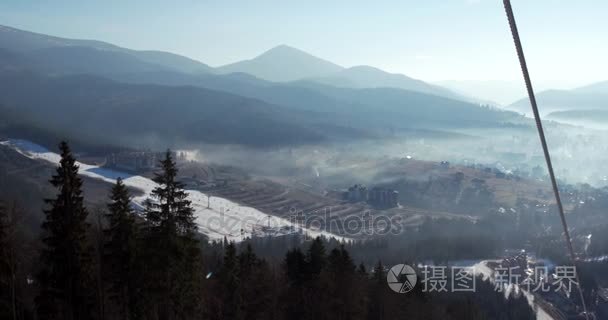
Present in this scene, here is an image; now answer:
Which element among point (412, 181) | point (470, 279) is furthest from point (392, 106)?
point (470, 279)

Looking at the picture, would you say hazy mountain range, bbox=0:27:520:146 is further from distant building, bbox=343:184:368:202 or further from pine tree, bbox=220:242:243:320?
pine tree, bbox=220:242:243:320

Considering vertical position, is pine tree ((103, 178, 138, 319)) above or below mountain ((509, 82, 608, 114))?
below

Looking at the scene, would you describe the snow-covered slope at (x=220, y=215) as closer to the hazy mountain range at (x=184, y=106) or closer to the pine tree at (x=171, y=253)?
the hazy mountain range at (x=184, y=106)

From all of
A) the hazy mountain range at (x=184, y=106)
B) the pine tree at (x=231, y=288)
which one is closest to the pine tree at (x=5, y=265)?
the pine tree at (x=231, y=288)

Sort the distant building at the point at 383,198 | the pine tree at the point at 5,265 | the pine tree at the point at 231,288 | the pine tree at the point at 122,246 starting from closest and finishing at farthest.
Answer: the pine tree at the point at 5,265 → the pine tree at the point at 122,246 → the pine tree at the point at 231,288 → the distant building at the point at 383,198

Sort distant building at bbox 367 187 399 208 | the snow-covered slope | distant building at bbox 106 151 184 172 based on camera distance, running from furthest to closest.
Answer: distant building at bbox 106 151 184 172, distant building at bbox 367 187 399 208, the snow-covered slope

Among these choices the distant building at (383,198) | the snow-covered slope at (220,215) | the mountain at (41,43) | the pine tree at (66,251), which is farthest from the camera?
the mountain at (41,43)

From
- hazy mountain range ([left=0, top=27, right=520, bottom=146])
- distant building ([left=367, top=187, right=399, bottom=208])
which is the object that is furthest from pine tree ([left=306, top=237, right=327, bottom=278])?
hazy mountain range ([left=0, top=27, right=520, bottom=146])

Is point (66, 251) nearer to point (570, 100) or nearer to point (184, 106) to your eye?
point (184, 106)
